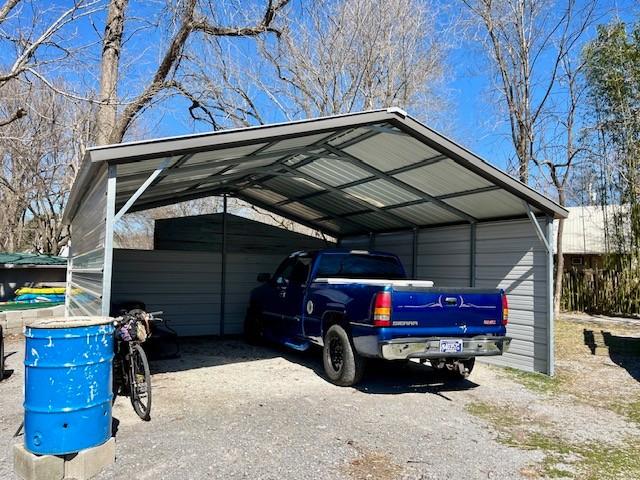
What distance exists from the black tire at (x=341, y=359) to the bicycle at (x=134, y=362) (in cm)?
245

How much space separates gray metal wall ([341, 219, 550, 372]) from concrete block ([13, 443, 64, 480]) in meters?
5.88

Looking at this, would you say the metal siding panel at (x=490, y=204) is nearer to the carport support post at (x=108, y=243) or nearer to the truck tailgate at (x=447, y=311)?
the truck tailgate at (x=447, y=311)

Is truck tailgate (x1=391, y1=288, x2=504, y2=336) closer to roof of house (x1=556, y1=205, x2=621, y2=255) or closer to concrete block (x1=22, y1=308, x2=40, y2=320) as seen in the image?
concrete block (x1=22, y1=308, x2=40, y2=320)

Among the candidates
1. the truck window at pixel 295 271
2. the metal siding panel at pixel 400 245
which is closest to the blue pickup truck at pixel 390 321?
the truck window at pixel 295 271

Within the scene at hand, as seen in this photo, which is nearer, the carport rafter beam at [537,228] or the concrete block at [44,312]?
the carport rafter beam at [537,228]

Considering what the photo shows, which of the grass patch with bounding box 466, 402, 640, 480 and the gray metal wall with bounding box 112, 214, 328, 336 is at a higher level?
the gray metal wall with bounding box 112, 214, 328, 336

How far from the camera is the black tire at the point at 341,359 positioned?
6.55m

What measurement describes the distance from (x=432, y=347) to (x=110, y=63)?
39.6 feet

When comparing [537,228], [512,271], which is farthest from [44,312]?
[537,228]

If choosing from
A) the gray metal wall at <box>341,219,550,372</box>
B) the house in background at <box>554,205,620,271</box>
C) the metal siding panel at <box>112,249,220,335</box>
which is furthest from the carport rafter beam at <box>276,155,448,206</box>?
the house in background at <box>554,205,620,271</box>

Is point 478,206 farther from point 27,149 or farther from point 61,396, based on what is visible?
point 27,149

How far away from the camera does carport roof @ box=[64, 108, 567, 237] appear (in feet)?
19.9

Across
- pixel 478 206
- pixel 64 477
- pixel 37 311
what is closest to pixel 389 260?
pixel 478 206

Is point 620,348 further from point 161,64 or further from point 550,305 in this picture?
point 161,64
